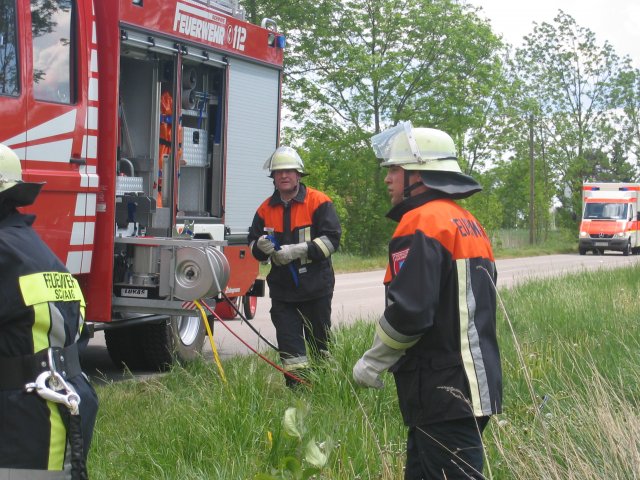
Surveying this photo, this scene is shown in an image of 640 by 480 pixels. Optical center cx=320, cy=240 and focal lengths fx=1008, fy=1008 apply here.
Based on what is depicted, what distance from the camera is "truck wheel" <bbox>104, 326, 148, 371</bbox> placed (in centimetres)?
905

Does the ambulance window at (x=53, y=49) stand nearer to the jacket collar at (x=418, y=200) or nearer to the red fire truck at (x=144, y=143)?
the red fire truck at (x=144, y=143)

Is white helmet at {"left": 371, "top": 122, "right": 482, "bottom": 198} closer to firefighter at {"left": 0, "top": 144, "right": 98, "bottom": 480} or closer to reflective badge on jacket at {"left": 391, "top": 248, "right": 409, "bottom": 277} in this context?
reflective badge on jacket at {"left": 391, "top": 248, "right": 409, "bottom": 277}

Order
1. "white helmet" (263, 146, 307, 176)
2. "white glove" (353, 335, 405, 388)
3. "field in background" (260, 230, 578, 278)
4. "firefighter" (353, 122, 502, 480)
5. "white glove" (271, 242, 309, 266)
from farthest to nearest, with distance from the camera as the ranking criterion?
1. "field in background" (260, 230, 578, 278)
2. "white helmet" (263, 146, 307, 176)
3. "white glove" (271, 242, 309, 266)
4. "white glove" (353, 335, 405, 388)
5. "firefighter" (353, 122, 502, 480)

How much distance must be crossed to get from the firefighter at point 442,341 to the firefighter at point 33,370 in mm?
1088

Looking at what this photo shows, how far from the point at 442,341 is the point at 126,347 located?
5.86 meters

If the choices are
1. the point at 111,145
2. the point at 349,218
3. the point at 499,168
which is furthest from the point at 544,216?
the point at 111,145

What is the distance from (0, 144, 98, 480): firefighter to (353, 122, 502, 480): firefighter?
42.8 inches

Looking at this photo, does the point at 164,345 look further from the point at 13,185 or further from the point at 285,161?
the point at 13,185

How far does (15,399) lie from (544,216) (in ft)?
158

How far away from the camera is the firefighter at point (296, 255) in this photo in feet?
23.5

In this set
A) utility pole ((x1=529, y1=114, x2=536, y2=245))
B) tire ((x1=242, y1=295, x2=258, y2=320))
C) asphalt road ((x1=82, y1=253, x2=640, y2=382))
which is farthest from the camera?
utility pole ((x1=529, y1=114, x2=536, y2=245))

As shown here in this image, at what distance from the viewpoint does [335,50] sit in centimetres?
3145

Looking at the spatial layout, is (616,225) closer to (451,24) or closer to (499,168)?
(499,168)

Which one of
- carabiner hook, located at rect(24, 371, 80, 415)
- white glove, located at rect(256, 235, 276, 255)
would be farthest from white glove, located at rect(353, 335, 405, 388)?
white glove, located at rect(256, 235, 276, 255)
